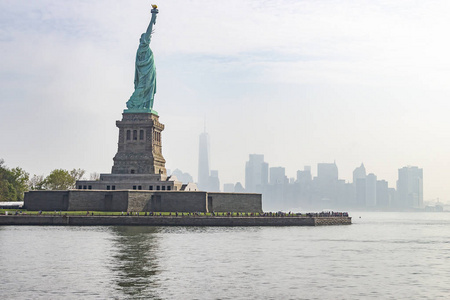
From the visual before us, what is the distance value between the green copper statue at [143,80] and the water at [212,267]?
38216mm

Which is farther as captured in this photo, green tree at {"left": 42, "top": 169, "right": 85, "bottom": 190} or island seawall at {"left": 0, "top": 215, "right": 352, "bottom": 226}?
green tree at {"left": 42, "top": 169, "right": 85, "bottom": 190}

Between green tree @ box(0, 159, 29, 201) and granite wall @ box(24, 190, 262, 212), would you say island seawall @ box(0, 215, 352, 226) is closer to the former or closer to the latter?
granite wall @ box(24, 190, 262, 212)

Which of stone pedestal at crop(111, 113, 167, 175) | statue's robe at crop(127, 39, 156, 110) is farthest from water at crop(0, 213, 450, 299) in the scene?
statue's robe at crop(127, 39, 156, 110)

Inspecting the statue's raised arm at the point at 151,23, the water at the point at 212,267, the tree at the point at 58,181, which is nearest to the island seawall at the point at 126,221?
the water at the point at 212,267

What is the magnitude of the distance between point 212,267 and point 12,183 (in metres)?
98.0

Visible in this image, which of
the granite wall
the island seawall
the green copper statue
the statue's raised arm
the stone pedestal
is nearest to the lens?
the island seawall

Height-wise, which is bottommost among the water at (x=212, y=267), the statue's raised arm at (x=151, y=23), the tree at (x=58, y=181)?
the water at (x=212, y=267)

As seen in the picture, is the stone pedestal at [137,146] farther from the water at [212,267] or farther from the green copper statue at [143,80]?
the water at [212,267]

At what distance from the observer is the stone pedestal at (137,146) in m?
104

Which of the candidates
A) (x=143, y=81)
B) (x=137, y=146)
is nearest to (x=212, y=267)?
(x=137, y=146)

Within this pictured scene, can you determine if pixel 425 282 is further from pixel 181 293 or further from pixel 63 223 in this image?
pixel 63 223

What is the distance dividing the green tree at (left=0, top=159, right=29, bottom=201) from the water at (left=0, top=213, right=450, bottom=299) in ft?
178

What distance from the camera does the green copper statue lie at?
108 meters

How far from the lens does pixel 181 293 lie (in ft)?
119
